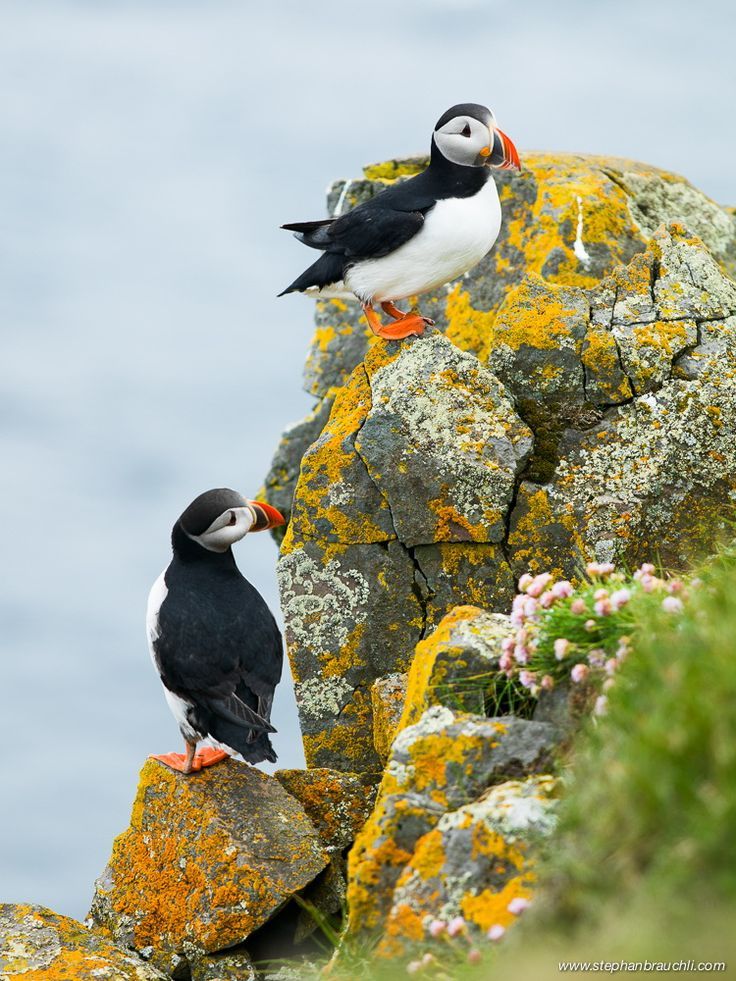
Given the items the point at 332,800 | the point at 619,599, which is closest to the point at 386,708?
the point at 332,800

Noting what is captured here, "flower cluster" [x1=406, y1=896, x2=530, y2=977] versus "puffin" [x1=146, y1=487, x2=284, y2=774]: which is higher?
"puffin" [x1=146, y1=487, x2=284, y2=774]

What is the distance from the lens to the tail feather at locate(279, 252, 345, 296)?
9.48 metres

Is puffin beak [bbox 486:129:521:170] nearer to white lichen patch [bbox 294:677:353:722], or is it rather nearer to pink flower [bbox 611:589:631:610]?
white lichen patch [bbox 294:677:353:722]

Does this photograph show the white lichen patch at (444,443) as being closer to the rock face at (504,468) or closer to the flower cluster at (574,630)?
the rock face at (504,468)

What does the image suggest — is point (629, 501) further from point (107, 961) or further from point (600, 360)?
point (107, 961)

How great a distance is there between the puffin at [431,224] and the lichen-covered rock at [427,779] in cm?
411

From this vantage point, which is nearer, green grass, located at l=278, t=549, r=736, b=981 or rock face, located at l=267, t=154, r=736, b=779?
green grass, located at l=278, t=549, r=736, b=981

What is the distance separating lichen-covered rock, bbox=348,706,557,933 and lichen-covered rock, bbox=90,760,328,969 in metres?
1.83

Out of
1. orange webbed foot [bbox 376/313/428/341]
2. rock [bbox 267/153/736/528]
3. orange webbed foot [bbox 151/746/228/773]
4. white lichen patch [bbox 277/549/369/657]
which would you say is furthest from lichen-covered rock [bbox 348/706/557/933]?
rock [bbox 267/153/736/528]

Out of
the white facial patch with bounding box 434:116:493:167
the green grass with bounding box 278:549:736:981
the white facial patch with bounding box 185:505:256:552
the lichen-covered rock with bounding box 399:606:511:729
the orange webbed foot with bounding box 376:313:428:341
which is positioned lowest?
the green grass with bounding box 278:549:736:981

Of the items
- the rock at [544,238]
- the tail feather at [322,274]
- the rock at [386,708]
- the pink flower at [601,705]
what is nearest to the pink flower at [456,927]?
the pink flower at [601,705]

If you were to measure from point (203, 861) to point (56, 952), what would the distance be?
881 mm

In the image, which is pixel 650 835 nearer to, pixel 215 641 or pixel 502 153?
pixel 215 641

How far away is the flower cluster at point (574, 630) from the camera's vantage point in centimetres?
541
